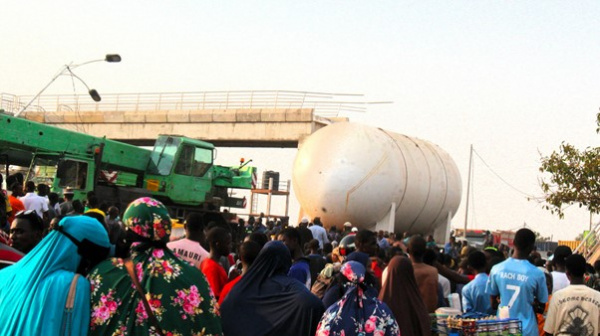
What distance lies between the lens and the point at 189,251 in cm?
685

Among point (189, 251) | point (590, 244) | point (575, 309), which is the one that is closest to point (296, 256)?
point (189, 251)

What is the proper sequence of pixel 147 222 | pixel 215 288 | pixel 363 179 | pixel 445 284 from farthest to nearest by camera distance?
pixel 363 179 < pixel 445 284 < pixel 215 288 < pixel 147 222

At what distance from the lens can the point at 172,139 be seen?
22422 millimetres

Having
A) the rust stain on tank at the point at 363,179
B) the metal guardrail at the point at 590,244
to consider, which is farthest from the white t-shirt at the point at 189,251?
the rust stain on tank at the point at 363,179

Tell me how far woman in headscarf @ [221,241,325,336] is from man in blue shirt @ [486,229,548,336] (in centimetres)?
218

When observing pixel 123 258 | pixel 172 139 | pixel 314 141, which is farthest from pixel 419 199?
pixel 123 258

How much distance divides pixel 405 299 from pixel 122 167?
56.1ft

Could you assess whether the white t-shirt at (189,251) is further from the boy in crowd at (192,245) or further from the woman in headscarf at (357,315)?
the woman in headscarf at (357,315)

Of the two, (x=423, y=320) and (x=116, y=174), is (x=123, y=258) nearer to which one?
(x=423, y=320)

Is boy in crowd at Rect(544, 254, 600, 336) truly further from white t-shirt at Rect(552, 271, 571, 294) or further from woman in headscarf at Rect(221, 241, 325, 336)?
woman in headscarf at Rect(221, 241, 325, 336)

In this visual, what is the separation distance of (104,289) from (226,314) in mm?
1312

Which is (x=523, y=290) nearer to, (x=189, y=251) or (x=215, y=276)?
(x=215, y=276)

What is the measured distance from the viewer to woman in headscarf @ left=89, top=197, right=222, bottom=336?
3871 mm

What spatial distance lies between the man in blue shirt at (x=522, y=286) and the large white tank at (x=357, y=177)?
711 inches
